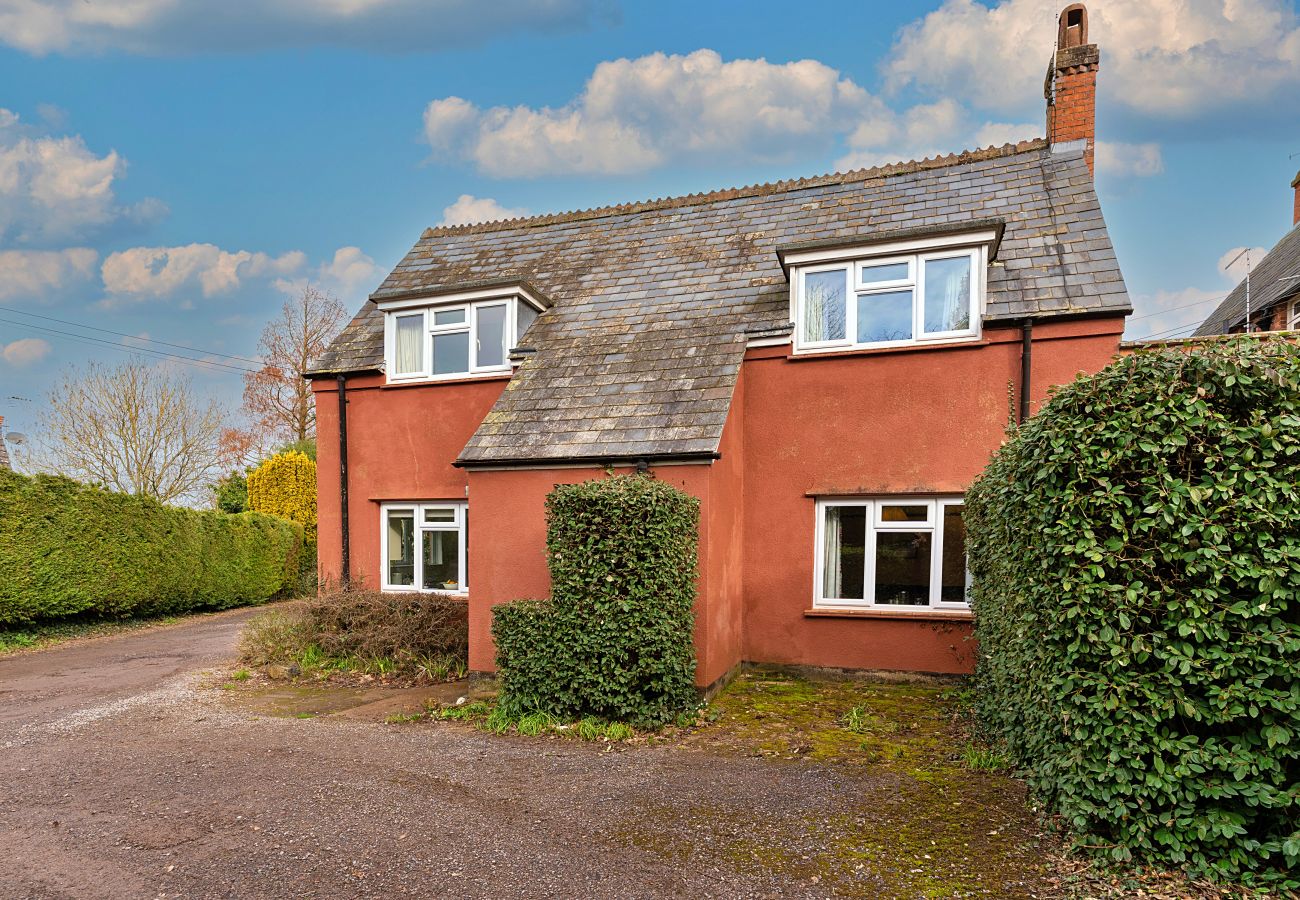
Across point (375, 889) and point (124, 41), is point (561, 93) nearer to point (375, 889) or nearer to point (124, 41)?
point (124, 41)

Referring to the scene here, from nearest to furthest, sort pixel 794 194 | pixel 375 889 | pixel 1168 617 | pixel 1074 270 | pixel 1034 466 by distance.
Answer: pixel 1168 617
pixel 375 889
pixel 1034 466
pixel 1074 270
pixel 794 194

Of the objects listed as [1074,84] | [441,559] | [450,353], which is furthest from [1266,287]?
[441,559]

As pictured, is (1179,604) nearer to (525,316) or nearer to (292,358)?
(525,316)

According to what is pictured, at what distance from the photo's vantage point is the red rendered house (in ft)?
27.5

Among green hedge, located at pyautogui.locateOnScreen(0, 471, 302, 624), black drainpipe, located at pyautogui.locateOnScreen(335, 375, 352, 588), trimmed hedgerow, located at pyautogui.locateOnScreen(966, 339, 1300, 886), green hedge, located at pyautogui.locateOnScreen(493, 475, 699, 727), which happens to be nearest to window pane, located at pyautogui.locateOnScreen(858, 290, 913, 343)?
green hedge, located at pyautogui.locateOnScreen(493, 475, 699, 727)

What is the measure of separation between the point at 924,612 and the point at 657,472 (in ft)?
12.8

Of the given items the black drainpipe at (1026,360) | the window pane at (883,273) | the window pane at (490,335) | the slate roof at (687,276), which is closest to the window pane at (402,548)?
the slate roof at (687,276)

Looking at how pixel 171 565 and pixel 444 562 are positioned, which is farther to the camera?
pixel 171 565

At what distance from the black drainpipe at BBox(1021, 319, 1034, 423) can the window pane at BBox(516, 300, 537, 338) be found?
715 cm

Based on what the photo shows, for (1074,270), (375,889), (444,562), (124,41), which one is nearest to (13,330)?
(124,41)

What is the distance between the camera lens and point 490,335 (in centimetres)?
1094

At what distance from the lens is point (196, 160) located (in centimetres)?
1587

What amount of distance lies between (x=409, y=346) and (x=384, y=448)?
1.74m

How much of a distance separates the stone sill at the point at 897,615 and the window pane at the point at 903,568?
181 millimetres
